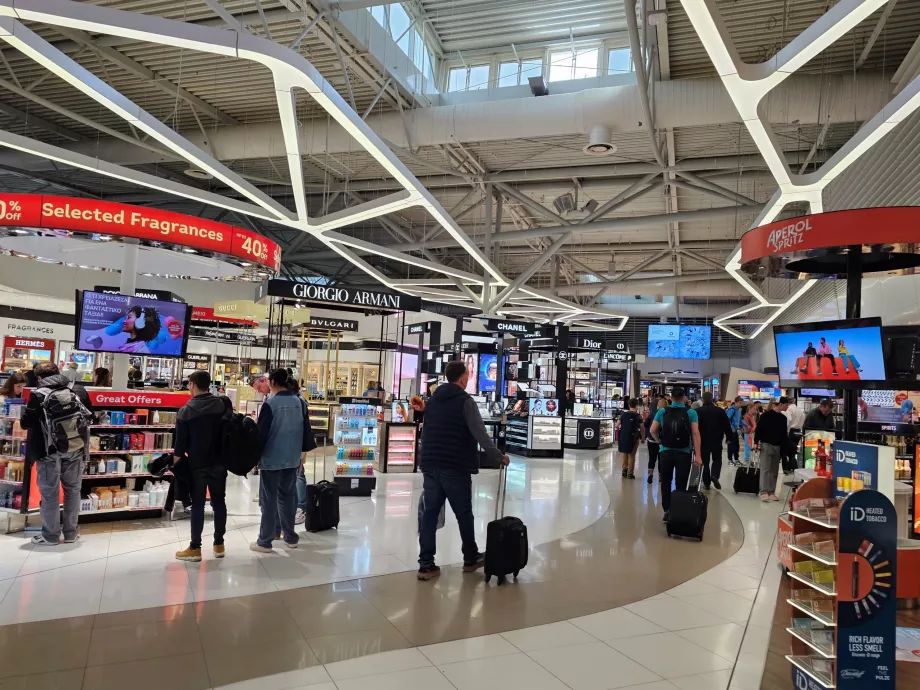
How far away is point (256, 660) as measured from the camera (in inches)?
138

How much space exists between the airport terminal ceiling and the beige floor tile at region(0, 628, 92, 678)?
148 inches

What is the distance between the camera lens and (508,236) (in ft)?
48.4

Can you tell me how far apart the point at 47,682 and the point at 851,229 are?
5412mm

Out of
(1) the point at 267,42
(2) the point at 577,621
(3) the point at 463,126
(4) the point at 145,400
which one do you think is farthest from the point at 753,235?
(4) the point at 145,400

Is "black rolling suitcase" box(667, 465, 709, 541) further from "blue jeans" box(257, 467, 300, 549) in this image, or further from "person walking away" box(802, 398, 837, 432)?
"person walking away" box(802, 398, 837, 432)

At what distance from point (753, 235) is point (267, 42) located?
410 centimetres

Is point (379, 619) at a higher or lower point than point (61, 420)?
lower

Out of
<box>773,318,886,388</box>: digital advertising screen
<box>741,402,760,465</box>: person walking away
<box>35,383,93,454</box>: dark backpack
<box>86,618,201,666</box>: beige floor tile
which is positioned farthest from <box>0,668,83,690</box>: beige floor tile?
<box>741,402,760,465</box>: person walking away

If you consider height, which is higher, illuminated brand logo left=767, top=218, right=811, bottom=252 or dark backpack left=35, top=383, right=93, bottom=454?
illuminated brand logo left=767, top=218, right=811, bottom=252

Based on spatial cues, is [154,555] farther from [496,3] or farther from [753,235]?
[496,3]

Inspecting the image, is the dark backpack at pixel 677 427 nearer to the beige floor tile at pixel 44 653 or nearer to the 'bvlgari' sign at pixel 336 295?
the 'bvlgari' sign at pixel 336 295

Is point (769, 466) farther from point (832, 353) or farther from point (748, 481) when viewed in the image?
point (832, 353)

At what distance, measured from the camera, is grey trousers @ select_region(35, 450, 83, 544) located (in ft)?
18.5

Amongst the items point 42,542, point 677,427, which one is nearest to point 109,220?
point 42,542
